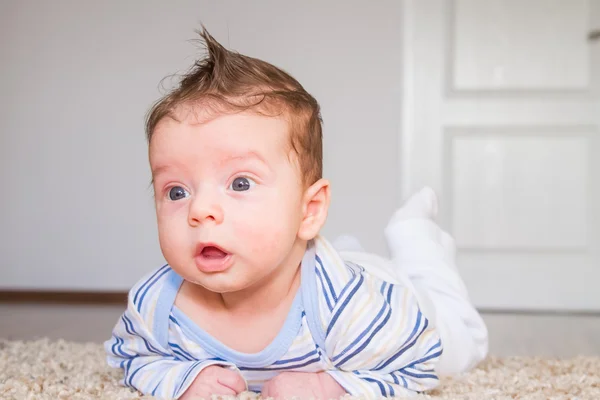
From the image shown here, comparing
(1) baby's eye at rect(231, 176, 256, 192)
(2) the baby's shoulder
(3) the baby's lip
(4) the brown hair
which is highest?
(4) the brown hair

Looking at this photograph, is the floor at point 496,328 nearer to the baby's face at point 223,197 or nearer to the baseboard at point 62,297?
the baseboard at point 62,297

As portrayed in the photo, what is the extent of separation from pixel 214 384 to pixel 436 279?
1.84 feet

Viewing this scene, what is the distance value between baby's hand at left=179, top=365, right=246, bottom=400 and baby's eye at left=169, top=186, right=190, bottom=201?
0.25 metres

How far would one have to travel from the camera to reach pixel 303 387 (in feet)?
3.32

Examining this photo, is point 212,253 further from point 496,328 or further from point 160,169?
point 496,328

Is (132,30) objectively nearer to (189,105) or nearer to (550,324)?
(550,324)

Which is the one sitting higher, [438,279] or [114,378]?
[438,279]

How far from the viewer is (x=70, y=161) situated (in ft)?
10.5

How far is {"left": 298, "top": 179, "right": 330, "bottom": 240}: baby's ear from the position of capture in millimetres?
1001

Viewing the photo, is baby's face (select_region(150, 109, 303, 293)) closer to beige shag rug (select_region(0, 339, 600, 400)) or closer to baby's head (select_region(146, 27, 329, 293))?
baby's head (select_region(146, 27, 329, 293))

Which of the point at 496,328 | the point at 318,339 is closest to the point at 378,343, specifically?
the point at 318,339

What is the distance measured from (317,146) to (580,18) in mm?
2244

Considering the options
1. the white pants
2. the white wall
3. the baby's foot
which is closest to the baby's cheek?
the white pants

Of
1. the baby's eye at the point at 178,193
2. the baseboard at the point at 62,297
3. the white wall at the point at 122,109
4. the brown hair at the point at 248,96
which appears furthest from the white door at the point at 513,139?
the baby's eye at the point at 178,193
